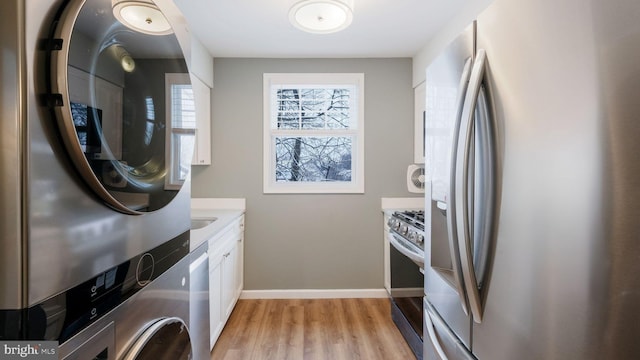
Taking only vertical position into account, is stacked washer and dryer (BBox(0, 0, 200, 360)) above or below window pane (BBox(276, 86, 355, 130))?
below

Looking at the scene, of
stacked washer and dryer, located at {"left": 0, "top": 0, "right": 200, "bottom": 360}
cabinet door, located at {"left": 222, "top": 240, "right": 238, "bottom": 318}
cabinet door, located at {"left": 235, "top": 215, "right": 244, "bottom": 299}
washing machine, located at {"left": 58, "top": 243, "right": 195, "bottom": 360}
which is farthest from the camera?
cabinet door, located at {"left": 235, "top": 215, "right": 244, "bottom": 299}

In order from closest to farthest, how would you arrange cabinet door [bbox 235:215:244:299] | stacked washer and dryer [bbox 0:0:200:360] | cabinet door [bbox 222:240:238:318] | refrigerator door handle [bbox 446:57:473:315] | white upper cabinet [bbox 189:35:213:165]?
stacked washer and dryer [bbox 0:0:200:360] → refrigerator door handle [bbox 446:57:473:315] → cabinet door [bbox 222:240:238:318] → white upper cabinet [bbox 189:35:213:165] → cabinet door [bbox 235:215:244:299]

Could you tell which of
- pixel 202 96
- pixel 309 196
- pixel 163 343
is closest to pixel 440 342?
pixel 163 343

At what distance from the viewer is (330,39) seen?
8.79 ft

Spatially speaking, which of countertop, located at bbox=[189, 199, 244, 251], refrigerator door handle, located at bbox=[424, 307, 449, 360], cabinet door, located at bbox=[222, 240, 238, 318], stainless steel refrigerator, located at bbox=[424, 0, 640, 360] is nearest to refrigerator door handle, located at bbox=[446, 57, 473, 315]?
stainless steel refrigerator, located at bbox=[424, 0, 640, 360]

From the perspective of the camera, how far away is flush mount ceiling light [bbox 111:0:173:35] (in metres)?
0.70

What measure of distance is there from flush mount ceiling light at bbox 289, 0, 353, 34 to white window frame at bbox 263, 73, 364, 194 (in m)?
1.19

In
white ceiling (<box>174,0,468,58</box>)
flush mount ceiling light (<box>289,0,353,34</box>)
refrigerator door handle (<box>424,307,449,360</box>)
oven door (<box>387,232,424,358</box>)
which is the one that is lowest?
oven door (<box>387,232,424,358</box>)

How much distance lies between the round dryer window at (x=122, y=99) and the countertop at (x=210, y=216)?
0.61 meters

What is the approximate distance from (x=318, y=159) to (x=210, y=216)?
125 cm

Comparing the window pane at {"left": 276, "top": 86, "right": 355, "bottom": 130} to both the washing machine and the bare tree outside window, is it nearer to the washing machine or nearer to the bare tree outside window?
the bare tree outside window

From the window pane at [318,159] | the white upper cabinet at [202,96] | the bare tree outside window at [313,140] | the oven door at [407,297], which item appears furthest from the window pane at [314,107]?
the oven door at [407,297]

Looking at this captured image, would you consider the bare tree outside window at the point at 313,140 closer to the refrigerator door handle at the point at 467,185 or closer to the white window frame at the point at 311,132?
the white window frame at the point at 311,132

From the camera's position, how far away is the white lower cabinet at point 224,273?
2.01 m
